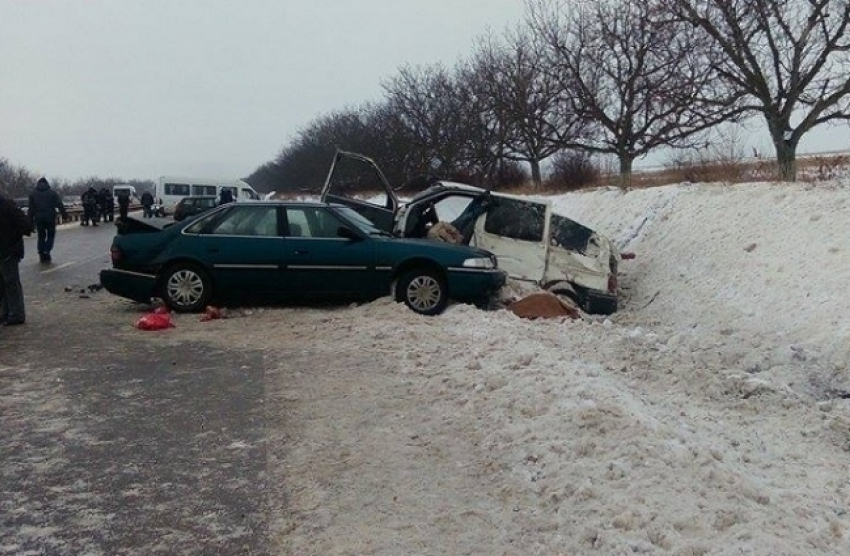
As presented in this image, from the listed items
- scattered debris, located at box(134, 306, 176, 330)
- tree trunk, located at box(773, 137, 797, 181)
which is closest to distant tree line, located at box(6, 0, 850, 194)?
tree trunk, located at box(773, 137, 797, 181)

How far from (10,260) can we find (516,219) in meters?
6.99

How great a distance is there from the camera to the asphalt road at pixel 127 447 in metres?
3.96

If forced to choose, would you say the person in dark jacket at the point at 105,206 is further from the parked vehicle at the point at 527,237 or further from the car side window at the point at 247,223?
the car side window at the point at 247,223

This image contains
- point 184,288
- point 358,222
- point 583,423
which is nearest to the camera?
point 583,423

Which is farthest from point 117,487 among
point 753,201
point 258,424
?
point 753,201

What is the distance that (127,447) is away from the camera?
516 centimetres

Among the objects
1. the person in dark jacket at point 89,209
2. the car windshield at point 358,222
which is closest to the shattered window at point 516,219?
the car windshield at point 358,222

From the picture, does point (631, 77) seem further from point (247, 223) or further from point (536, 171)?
point (247, 223)

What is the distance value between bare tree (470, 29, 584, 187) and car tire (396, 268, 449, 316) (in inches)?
742

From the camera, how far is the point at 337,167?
45.8ft

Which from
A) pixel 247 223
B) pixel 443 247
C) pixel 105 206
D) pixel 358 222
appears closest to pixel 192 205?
pixel 105 206

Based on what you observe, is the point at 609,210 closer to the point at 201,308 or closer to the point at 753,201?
the point at 753,201

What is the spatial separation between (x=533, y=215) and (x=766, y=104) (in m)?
10.9

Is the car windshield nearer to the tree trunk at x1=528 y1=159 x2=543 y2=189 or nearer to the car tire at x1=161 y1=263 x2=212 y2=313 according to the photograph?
the car tire at x1=161 y1=263 x2=212 y2=313
